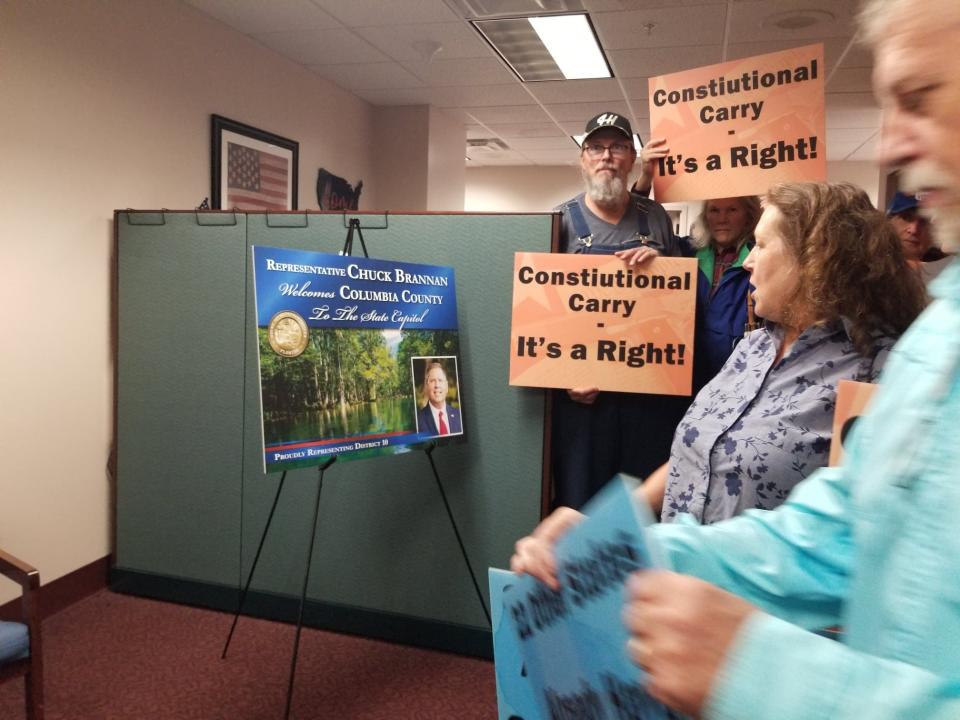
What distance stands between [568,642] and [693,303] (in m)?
1.64

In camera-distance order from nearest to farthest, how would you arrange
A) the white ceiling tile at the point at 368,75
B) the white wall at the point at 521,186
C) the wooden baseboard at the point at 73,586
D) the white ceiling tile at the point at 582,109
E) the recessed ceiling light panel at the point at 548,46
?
the wooden baseboard at the point at 73,586, the recessed ceiling light panel at the point at 548,46, the white ceiling tile at the point at 368,75, the white ceiling tile at the point at 582,109, the white wall at the point at 521,186

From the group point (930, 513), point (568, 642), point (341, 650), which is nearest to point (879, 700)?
point (930, 513)

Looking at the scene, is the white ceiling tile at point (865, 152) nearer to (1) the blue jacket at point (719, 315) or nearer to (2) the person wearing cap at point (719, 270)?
(2) the person wearing cap at point (719, 270)

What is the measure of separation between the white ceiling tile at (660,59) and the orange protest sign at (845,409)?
3.57 meters

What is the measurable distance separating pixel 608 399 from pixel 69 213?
2068mm

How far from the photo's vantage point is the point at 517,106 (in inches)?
229

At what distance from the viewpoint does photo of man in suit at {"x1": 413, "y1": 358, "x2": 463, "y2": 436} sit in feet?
7.48

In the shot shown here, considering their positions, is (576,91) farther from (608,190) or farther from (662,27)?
(608,190)

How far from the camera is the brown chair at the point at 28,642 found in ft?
5.79

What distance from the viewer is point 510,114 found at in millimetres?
6137

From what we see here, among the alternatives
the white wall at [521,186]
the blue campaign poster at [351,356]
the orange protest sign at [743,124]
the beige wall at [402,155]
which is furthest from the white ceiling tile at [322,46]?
the white wall at [521,186]

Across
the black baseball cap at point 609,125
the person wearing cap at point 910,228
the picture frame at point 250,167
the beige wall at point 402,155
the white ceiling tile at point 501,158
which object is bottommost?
the person wearing cap at point 910,228

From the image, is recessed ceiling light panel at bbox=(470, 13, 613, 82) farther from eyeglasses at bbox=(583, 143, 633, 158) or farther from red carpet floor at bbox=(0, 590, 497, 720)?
red carpet floor at bbox=(0, 590, 497, 720)

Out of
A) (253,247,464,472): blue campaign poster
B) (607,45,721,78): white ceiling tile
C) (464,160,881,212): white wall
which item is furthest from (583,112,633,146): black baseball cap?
(464,160,881,212): white wall
